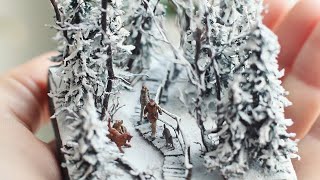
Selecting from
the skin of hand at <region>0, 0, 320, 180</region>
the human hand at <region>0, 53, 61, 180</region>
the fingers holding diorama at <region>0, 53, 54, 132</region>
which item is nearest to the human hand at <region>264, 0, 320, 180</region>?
the skin of hand at <region>0, 0, 320, 180</region>

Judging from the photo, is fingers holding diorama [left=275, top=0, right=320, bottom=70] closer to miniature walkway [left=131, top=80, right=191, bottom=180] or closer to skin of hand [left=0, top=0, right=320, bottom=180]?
skin of hand [left=0, top=0, right=320, bottom=180]

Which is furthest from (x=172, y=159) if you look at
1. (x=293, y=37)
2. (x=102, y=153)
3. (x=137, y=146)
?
(x=293, y=37)

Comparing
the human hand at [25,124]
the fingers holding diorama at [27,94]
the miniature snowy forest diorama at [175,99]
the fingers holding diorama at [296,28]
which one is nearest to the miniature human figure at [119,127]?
the miniature snowy forest diorama at [175,99]

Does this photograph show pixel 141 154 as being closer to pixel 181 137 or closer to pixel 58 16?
pixel 181 137

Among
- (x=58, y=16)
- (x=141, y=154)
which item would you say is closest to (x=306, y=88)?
(x=141, y=154)

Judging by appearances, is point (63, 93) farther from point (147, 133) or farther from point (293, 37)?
point (293, 37)

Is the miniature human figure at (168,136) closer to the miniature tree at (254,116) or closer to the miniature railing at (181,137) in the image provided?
the miniature railing at (181,137)
